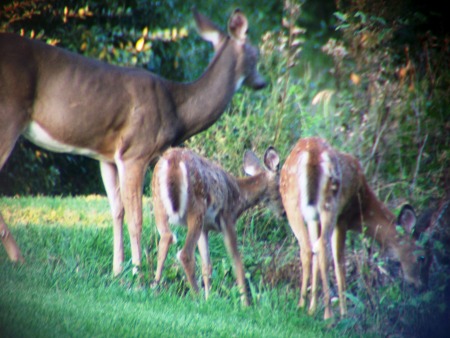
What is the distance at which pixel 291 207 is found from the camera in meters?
5.99

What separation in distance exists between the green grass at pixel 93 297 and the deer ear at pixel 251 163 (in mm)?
829

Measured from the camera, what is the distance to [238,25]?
6.76 meters

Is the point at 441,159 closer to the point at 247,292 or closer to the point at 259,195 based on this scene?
the point at 259,195

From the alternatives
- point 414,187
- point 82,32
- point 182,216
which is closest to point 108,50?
point 82,32

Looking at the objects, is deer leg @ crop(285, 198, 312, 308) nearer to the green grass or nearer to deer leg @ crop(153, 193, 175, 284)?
the green grass

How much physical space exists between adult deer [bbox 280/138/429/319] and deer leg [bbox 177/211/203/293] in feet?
2.22

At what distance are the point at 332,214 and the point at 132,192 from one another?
152 cm

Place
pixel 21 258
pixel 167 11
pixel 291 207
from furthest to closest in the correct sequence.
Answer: pixel 167 11 < pixel 291 207 < pixel 21 258

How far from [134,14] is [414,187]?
253 centimetres

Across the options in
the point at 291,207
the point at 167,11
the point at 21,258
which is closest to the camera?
the point at 21,258

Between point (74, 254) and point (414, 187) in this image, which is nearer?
point (74, 254)

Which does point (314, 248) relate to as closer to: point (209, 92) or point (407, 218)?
point (407, 218)

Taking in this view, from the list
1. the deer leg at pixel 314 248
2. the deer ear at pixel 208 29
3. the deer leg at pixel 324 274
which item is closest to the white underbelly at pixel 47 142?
the deer ear at pixel 208 29

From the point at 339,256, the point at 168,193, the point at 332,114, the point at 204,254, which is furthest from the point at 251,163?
the point at 168,193
